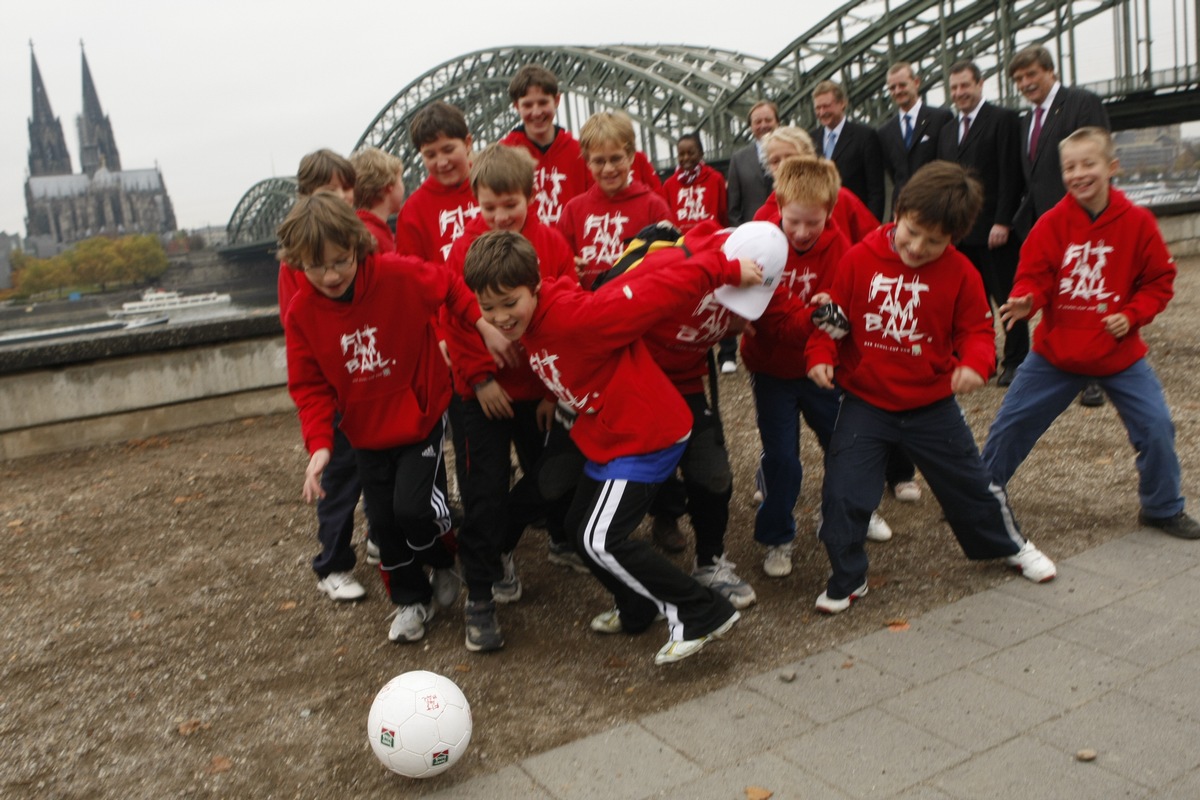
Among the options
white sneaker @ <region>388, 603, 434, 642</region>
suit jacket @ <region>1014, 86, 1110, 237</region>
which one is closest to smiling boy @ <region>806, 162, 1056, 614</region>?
white sneaker @ <region>388, 603, 434, 642</region>

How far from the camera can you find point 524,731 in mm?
3314

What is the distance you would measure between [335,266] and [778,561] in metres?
2.28

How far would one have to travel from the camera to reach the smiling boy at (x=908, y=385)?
162 inches

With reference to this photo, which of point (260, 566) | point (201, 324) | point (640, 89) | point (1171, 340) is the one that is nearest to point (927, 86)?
point (640, 89)

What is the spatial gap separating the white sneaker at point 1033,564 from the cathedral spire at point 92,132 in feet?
423

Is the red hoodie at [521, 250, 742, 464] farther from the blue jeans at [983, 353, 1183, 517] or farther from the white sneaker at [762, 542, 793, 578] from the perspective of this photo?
the blue jeans at [983, 353, 1183, 517]

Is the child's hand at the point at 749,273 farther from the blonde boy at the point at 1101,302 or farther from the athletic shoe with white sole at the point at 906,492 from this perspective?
the athletic shoe with white sole at the point at 906,492

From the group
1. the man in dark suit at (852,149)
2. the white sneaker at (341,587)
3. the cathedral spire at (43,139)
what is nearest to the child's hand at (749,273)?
the white sneaker at (341,587)

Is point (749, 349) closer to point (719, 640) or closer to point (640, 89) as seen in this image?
point (719, 640)

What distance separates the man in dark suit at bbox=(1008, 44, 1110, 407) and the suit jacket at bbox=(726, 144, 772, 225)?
1909mm

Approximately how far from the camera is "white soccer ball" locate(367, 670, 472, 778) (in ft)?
9.70

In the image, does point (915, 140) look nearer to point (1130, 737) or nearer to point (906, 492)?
point (906, 492)

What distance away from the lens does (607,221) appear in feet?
15.6

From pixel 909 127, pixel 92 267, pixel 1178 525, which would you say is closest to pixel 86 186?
pixel 92 267
